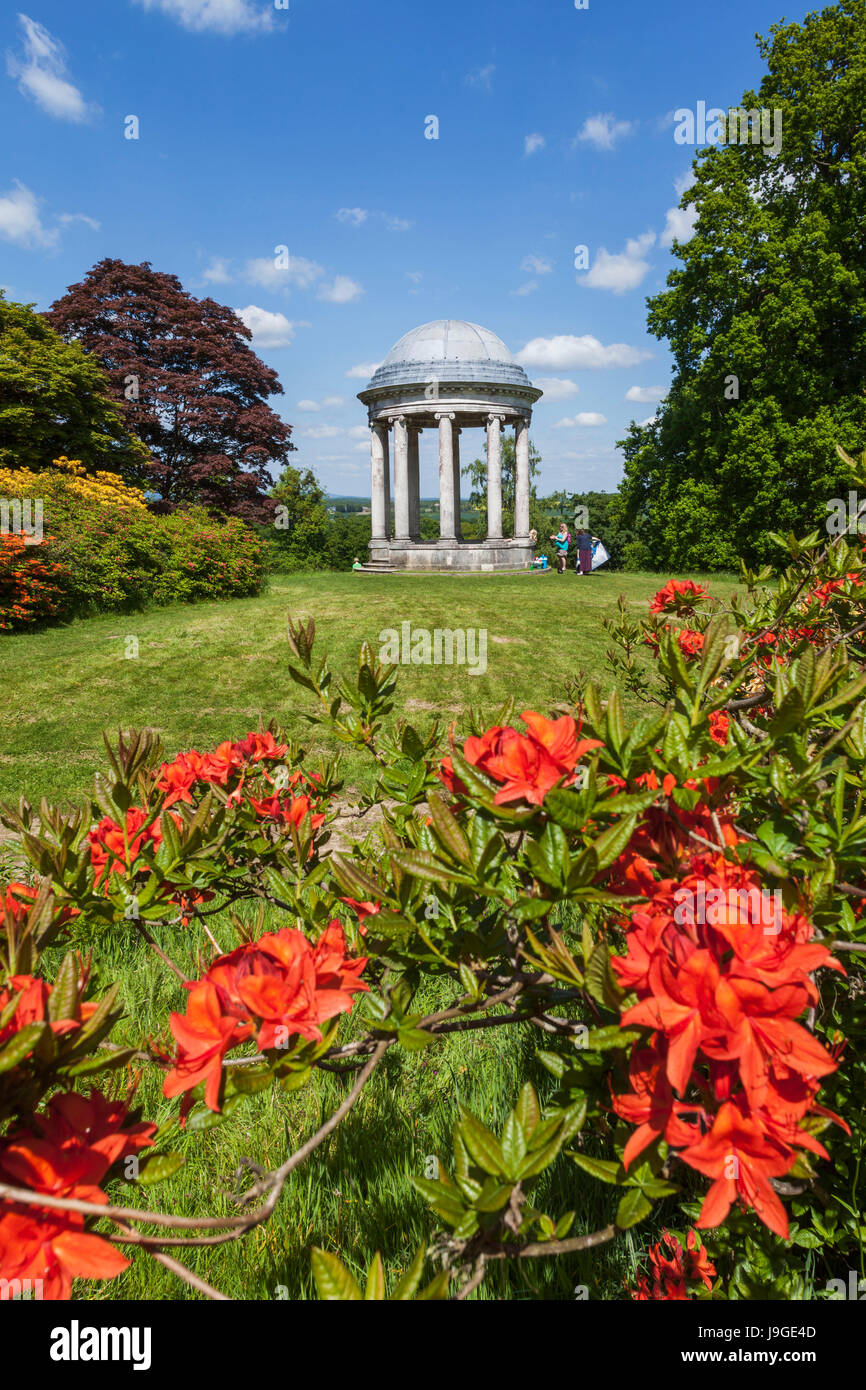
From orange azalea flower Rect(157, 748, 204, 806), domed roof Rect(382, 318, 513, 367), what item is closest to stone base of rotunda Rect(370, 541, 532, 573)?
domed roof Rect(382, 318, 513, 367)

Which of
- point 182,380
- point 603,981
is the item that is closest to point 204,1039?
point 603,981

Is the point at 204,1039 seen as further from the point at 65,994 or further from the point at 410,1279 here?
the point at 410,1279

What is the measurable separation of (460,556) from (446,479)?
3846 mm

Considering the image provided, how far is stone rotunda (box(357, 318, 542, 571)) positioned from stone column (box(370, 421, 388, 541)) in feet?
0.12

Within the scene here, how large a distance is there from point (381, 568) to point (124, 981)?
77.5 feet

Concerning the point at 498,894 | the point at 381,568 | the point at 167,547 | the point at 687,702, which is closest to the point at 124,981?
the point at 498,894

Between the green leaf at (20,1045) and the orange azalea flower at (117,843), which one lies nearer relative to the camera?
the green leaf at (20,1045)

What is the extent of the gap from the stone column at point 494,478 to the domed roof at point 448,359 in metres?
1.53

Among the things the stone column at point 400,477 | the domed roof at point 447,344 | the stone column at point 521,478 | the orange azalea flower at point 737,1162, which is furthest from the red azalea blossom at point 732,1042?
the domed roof at point 447,344

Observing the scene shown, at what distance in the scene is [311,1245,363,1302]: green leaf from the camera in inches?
35.5

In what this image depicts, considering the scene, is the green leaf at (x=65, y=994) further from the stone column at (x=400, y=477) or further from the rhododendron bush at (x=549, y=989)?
the stone column at (x=400, y=477)

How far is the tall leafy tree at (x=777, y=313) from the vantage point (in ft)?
67.5
